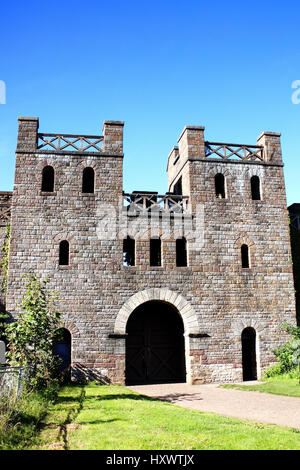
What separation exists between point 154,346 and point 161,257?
12.5 ft

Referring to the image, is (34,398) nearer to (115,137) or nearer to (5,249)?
(5,249)

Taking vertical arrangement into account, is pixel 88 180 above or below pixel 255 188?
above

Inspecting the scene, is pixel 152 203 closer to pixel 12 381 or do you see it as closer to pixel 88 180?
pixel 88 180

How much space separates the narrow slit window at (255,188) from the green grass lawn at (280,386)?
7330mm

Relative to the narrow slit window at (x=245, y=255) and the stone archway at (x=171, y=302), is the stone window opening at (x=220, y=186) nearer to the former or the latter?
the narrow slit window at (x=245, y=255)

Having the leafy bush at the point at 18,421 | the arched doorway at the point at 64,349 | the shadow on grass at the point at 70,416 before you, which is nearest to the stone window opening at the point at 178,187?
the arched doorway at the point at 64,349

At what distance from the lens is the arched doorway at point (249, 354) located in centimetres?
1655

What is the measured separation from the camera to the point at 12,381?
336 inches

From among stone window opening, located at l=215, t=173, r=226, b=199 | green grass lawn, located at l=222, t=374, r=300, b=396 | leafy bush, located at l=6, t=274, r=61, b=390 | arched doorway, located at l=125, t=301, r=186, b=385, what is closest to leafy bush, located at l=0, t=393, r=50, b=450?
leafy bush, located at l=6, t=274, r=61, b=390

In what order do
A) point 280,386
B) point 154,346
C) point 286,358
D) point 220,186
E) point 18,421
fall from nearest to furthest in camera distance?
point 18,421, point 280,386, point 286,358, point 154,346, point 220,186

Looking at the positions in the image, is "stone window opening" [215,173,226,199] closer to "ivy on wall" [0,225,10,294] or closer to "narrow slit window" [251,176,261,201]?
"narrow slit window" [251,176,261,201]

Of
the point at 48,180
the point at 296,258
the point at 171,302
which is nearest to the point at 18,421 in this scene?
the point at 171,302
